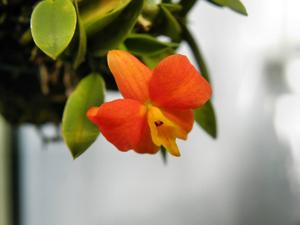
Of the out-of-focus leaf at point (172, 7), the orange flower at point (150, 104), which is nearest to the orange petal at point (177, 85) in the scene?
the orange flower at point (150, 104)

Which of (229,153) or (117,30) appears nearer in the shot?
(117,30)

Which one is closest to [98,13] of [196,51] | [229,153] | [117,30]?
[117,30]

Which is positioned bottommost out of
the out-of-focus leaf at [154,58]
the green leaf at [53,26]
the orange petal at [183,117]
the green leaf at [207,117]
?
the green leaf at [207,117]

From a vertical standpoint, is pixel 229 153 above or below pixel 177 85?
below

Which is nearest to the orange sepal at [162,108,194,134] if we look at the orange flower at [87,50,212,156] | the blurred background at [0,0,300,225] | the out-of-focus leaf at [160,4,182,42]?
the orange flower at [87,50,212,156]

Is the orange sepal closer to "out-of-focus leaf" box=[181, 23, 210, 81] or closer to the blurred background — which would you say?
"out-of-focus leaf" box=[181, 23, 210, 81]

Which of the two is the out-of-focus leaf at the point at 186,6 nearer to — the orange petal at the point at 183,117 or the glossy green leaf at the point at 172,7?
the glossy green leaf at the point at 172,7

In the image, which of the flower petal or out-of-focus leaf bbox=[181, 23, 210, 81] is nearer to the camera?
the flower petal

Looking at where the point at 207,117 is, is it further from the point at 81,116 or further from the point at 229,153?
the point at 229,153
